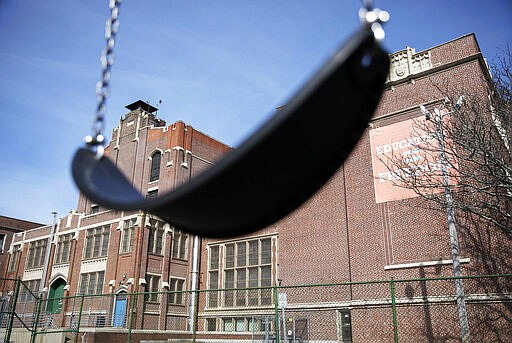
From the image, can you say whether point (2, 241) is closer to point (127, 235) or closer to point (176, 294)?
point (127, 235)

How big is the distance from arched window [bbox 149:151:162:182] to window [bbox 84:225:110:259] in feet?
13.2

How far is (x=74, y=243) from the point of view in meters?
26.4

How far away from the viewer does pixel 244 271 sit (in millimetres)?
20859

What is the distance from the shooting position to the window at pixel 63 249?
26.9 meters

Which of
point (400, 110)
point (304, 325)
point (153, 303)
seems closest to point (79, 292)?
point (153, 303)

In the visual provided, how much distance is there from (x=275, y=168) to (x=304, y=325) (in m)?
16.2

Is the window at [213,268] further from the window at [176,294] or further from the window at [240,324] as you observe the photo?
the window at [240,324]

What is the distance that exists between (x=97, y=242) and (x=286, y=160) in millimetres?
26073

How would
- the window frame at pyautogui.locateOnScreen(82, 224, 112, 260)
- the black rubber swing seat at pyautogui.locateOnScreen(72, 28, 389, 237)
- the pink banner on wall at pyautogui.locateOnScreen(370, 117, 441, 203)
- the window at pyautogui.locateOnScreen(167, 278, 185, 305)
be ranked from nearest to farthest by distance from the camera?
1. the black rubber swing seat at pyautogui.locateOnScreen(72, 28, 389, 237)
2. the pink banner on wall at pyautogui.locateOnScreen(370, 117, 441, 203)
3. the window at pyautogui.locateOnScreen(167, 278, 185, 305)
4. the window frame at pyautogui.locateOnScreen(82, 224, 112, 260)

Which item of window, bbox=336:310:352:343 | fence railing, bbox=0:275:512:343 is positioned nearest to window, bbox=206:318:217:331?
fence railing, bbox=0:275:512:343

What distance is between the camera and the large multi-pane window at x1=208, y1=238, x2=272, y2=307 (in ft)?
64.3

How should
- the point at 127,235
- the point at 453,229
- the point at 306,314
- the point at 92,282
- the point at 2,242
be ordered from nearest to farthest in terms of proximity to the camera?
the point at 453,229 < the point at 306,314 < the point at 127,235 < the point at 92,282 < the point at 2,242

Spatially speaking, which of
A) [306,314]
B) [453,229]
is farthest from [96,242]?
[453,229]

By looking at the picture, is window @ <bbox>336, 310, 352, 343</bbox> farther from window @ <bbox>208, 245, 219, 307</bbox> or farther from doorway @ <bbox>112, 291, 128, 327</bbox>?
doorway @ <bbox>112, 291, 128, 327</bbox>
